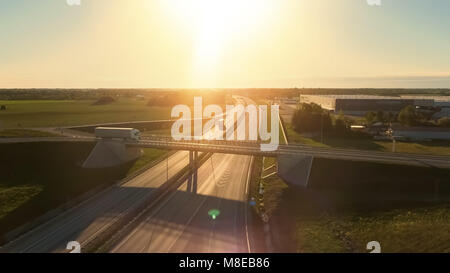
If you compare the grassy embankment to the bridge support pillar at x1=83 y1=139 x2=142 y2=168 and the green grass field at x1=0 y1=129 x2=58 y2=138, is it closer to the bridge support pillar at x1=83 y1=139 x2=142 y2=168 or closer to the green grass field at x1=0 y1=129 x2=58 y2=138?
the bridge support pillar at x1=83 y1=139 x2=142 y2=168

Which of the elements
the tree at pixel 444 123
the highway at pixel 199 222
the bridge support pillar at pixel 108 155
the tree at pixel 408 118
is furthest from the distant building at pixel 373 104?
the bridge support pillar at pixel 108 155

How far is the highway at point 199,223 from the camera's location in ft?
112

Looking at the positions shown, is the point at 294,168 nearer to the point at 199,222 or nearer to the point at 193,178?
the point at 193,178

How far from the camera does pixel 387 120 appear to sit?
372ft

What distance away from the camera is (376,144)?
271 feet

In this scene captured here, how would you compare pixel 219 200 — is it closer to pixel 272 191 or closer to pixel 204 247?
pixel 272 191

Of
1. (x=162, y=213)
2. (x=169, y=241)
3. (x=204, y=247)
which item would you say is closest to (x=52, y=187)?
(x=162, y=213)

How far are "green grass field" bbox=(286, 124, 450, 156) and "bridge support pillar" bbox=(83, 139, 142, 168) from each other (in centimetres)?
4586

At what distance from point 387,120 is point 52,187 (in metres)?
111

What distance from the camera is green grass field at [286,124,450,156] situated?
75.0 m

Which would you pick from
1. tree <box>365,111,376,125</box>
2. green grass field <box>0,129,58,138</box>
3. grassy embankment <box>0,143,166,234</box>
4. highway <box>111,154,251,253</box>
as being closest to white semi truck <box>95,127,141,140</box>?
grassy embankment <box>0,143,166,234</box>

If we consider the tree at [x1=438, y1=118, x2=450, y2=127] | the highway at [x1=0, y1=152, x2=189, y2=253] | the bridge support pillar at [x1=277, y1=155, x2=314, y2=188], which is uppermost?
the tree at [x1=438, y1=118, x2=450, y2=127]

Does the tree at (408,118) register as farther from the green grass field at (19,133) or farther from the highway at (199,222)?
the green grass field at (19,133)

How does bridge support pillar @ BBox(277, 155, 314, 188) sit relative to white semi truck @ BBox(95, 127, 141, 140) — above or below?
below
